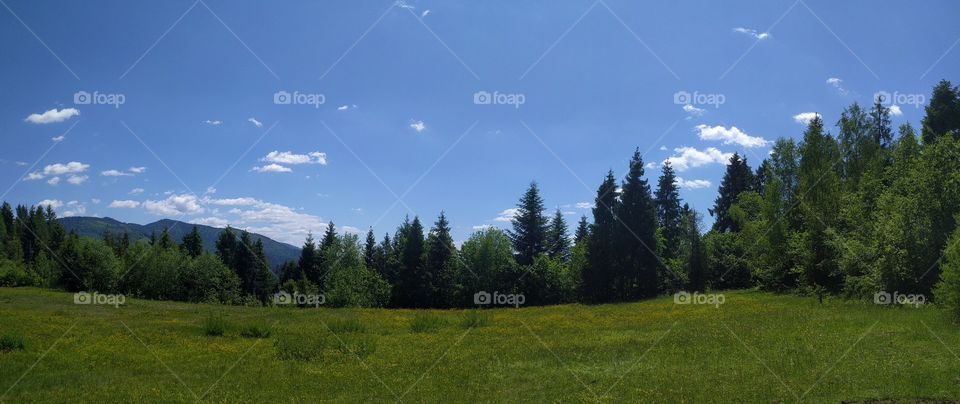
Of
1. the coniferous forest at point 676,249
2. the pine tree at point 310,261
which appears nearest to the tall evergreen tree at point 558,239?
the coniferous forest at point 676,249

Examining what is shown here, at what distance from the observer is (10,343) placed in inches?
864

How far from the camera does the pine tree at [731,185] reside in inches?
3716

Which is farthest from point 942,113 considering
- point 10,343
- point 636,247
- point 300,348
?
point 10,343

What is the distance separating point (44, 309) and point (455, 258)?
47800 mm

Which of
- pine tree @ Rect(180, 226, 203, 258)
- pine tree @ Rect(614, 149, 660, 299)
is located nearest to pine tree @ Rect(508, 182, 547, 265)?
pine tree @ Rect(614, 149, 660, 299)

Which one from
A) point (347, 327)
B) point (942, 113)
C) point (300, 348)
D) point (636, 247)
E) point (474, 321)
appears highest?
point (942, 113)

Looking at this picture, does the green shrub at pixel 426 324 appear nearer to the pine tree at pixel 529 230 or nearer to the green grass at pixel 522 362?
the green grass at pixel 522 362

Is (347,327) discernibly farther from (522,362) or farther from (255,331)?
(522,362)

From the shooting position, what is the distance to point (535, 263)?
241 ft

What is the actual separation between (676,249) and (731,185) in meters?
23.2

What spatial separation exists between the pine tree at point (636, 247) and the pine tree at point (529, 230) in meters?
16.4

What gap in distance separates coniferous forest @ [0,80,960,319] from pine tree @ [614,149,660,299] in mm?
157

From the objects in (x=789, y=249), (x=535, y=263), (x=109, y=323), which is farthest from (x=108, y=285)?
(x=789, y=249)

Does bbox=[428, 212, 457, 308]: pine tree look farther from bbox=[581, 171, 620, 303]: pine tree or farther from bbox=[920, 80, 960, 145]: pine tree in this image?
bbox=[920, 80, 960, 145]: pine tree
